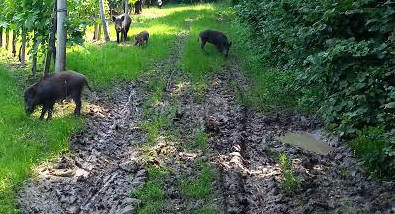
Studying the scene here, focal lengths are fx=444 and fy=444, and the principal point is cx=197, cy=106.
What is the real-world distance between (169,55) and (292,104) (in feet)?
23.8

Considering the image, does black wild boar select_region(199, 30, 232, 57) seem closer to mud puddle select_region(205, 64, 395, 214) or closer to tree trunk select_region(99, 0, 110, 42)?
tree trunk select_region(99, 0, 110, 42)

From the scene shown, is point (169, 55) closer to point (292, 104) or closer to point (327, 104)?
point (292, 104)

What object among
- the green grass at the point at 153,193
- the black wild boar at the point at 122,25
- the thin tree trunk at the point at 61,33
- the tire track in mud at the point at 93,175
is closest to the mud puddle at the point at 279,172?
the green grass at the point at 153,193

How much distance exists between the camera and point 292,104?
1035 cm

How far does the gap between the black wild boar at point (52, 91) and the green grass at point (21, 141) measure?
269 mm

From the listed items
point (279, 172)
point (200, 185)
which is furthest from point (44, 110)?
point (279, 172)

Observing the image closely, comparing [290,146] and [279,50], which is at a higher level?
[279,50]

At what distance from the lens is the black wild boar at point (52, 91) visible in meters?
9.38

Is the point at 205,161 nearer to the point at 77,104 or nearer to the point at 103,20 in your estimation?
the point at 77,104

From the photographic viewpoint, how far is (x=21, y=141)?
7.96m

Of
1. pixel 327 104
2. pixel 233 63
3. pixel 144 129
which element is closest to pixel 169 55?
pixel 233 63

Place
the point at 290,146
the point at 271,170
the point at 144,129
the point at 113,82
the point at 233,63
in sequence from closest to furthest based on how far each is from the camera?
the point at 271,170 < the point at 290,146 < the point at 144,129 < the point at 113,82 < the point at 233,63

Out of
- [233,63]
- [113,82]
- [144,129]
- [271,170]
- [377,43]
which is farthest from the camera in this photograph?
[233,63]

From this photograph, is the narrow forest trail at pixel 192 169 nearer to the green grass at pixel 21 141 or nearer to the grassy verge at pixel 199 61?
the green grass at pixel 21 141
